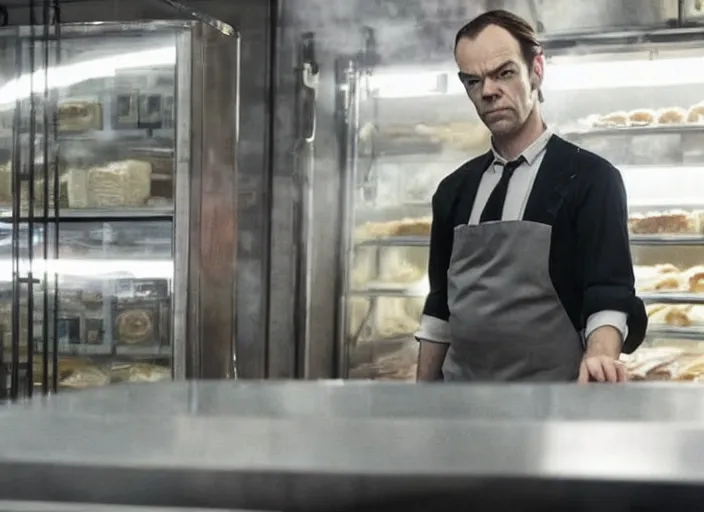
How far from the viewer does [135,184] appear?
3.16 meters

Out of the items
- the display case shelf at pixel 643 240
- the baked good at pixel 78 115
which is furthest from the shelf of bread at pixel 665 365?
the baked good at pixel 78 115

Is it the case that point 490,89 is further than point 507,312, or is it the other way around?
point 490,89

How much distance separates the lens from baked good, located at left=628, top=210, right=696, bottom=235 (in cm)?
276

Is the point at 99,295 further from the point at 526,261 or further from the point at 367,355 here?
the point at 526,261

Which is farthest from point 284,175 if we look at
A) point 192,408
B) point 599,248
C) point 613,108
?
point 192,408

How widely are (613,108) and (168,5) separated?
5.12 feet

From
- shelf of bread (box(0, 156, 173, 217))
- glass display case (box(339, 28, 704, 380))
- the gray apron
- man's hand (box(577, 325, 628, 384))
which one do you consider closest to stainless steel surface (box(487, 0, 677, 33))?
glass display case (box(339, 28, 704, 380))

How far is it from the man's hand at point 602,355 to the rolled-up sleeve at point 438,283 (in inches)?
16.6

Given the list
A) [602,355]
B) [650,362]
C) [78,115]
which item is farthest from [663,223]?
[78,115]

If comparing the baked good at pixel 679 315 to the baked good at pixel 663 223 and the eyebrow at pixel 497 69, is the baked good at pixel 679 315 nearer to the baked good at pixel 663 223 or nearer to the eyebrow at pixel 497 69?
the baked good at pixel 663 223

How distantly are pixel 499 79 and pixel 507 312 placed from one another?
61 centimetres

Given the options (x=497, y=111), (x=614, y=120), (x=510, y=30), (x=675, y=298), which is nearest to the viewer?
(x=497, y=111)

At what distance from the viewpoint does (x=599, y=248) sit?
6.00ft

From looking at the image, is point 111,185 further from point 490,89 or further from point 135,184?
point 490,89
